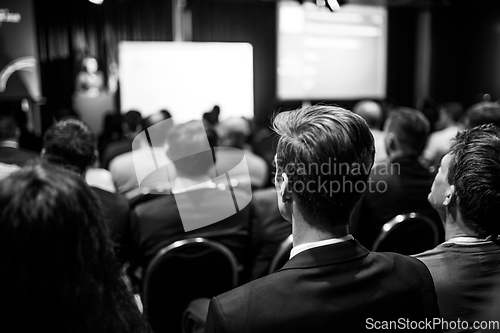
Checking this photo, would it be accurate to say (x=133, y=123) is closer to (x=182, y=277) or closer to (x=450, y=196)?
(x=182, y=277)

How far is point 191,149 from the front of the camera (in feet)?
7.73

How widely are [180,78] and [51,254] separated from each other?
650cm

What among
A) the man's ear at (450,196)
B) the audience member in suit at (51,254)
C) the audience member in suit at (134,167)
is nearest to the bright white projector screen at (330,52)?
the audience member in suit at (134,167)

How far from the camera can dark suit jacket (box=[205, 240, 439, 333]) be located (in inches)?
36.8

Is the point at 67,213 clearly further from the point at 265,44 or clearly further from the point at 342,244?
the point at 265,44

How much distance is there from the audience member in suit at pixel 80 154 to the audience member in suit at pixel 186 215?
49mm

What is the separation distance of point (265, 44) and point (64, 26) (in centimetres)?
302

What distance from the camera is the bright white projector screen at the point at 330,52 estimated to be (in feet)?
24.3

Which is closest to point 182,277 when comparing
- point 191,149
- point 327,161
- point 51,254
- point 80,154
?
point 191,149

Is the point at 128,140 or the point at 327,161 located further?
the point at 128,140

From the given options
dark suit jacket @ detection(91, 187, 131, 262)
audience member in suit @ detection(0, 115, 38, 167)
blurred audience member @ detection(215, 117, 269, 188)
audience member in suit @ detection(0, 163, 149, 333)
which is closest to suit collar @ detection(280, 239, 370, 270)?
audience member in suit @ detection(0, 163, 149, 333)

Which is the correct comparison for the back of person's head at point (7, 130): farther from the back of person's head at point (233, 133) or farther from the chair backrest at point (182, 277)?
the chair backrest at point (182, 277)

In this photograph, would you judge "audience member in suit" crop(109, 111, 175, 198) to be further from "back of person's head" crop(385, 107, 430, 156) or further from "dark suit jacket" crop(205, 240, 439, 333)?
"dark suit jacket" crop(205, 240, 439, 333)

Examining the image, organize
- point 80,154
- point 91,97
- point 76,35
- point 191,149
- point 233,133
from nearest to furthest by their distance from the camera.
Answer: point 80,154
point 191,149
point 233,133
point 91,97
point 76,35
